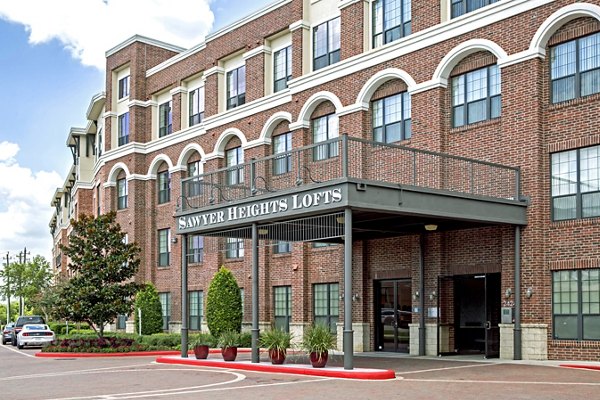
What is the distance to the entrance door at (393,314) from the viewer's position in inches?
1116

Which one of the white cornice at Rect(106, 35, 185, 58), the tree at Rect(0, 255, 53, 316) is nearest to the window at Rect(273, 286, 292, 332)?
the white cornice at Rect(106, 35, 185, 58)

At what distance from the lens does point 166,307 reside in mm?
43281

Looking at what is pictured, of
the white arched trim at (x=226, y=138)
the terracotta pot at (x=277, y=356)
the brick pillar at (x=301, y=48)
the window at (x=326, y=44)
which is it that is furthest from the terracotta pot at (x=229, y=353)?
the white arched trim at (x=226, y=138)

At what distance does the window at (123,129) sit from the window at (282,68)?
544 inches

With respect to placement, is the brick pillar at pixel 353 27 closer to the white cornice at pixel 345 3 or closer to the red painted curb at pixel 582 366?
the white cornice at pixel 345 3

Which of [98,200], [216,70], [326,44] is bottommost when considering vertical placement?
[98,200]

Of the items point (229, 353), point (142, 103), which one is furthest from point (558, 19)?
point (142, 103)

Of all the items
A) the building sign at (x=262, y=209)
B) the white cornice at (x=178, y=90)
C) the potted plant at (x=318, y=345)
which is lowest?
the potted plant at (x=318, y=345)

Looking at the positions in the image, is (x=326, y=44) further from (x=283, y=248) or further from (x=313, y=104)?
(x=283, y=248)

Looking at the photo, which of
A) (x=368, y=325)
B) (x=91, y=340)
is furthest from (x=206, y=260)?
(x=368, y=325)

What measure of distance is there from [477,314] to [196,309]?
1816 cm

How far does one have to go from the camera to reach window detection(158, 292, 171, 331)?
42.9m

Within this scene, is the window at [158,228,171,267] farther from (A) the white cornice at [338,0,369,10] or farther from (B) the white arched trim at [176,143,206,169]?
(A) the white cornice at [338,0,369,10]

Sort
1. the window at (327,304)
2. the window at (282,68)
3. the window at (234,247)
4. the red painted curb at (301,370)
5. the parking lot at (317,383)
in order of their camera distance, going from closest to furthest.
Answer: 1. the parking lot at (317,383)
2. the red painted curb at (301,370)
3. the window at (327,304)
4. the window at (282,68)
5. the window at (234,247)
